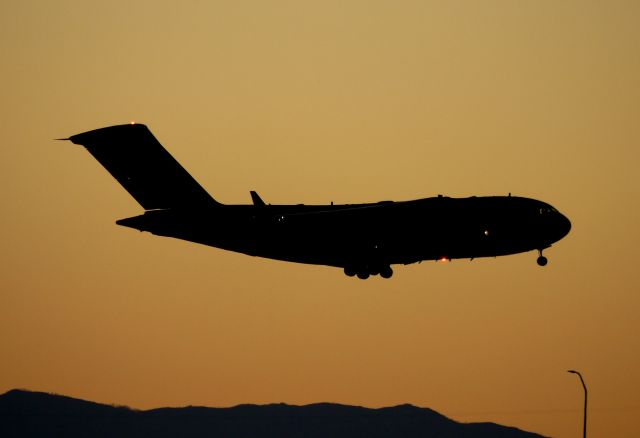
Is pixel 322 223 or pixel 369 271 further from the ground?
pixel 322 223

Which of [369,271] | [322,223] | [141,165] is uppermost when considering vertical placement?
[141,165]

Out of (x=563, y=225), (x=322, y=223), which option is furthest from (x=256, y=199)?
(x=563, y=225)

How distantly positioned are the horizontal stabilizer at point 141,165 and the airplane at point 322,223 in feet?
0.16

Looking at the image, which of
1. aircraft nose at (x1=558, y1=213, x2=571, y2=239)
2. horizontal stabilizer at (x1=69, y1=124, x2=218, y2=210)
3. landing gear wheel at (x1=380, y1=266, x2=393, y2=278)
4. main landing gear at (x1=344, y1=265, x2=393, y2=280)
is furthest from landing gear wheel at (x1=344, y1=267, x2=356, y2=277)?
aircraft nose at (x1=558, y1=213, x2=571, y2=239)

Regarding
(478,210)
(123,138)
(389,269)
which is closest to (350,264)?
(389,269)

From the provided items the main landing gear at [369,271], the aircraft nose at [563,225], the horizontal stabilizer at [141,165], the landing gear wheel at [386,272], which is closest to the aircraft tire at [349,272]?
the main landing gear at [369,271]

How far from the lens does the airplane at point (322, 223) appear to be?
73312 mm

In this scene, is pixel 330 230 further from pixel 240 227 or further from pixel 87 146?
pixel 87 146

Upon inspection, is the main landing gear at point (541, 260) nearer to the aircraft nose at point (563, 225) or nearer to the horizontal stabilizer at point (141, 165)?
the aircraft nose at point (563, 225)

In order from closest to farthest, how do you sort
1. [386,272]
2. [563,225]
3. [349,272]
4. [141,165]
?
[386,272], [141,165], [349,272], [563,225]

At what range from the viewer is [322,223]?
7362 cm

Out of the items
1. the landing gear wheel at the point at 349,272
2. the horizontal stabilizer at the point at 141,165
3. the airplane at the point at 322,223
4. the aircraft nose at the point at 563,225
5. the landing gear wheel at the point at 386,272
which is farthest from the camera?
the aircraft nose at the point at 563,225

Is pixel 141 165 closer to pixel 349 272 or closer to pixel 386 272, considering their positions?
pixel 349 272

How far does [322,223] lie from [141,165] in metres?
9.62
